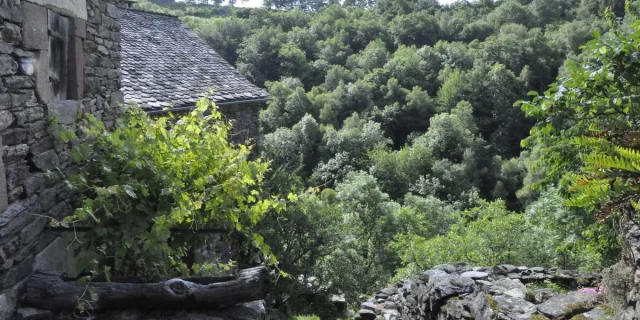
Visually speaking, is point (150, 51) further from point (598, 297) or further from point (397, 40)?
point (397, 40)

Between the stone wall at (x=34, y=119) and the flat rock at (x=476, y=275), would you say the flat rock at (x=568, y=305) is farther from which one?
the stone wall at (x=34, y=119)

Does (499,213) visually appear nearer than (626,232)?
No

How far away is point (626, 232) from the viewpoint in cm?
379

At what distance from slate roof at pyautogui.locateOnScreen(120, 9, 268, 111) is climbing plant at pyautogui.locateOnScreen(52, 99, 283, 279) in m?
4.64

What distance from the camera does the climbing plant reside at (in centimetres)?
323

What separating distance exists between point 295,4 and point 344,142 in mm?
61981

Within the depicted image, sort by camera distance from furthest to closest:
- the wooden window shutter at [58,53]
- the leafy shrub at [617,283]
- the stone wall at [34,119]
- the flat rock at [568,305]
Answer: the flat rock at [568,305] < the leafy shrub at [617,283] < the wooden window shutter at [58,53] < the stone wall at [34,119]

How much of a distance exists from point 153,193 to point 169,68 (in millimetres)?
8119

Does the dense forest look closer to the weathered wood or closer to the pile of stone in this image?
the pile of stone

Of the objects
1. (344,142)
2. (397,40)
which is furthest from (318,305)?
(397,40)

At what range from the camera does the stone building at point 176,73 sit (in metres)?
9.38

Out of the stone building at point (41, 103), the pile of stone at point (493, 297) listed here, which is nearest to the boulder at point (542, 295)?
the pile of stone at point (493, 297)

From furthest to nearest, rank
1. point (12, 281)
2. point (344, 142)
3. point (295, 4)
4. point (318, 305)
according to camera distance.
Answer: point (295, 4) → point (344, 142) → point (318, 305) → point (12, 281)

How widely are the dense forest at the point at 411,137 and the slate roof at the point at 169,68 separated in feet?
7.51
